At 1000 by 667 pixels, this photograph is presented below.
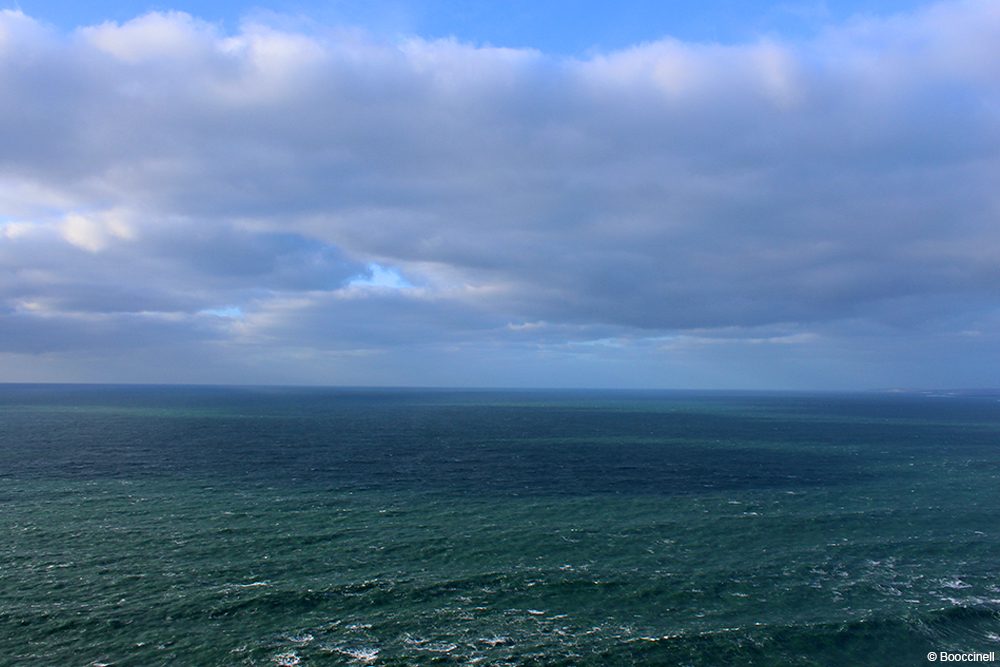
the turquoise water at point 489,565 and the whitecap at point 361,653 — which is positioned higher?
the turquoise water at point 489,565

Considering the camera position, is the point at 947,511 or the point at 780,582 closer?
the point at 780,582

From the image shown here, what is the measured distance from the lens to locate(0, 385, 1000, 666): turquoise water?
4922 cm

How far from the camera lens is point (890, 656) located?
4828 cm

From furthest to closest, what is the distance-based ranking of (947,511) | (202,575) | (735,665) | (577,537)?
(947,511) → (577,537) → (202,575) → (735,665)

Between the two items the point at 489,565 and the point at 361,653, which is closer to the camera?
the point at 361,653

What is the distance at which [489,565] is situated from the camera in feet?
217

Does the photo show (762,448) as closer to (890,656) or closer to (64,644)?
(890,656)

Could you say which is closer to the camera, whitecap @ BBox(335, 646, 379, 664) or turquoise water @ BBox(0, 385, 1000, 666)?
whitecap @ BBox(335, 646, 379, 664)

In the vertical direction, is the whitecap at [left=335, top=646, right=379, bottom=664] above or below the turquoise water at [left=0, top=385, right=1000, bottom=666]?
below

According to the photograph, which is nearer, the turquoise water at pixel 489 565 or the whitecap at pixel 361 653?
the whitecap at pixel 361 653

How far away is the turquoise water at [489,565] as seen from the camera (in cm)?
4922

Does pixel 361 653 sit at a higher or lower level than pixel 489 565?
lower

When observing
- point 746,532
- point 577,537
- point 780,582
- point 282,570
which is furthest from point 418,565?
point 746,532

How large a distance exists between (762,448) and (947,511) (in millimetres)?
76195
